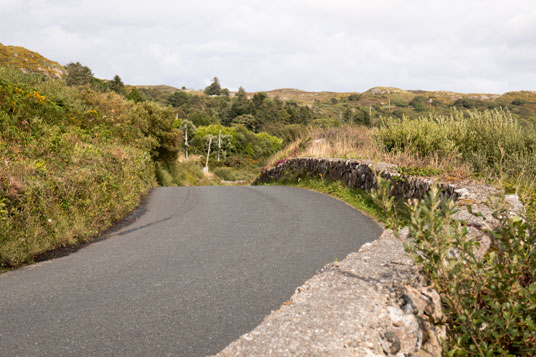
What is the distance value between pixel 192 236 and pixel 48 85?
12.8 metres

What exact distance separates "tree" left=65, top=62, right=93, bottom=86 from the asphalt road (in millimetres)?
69832

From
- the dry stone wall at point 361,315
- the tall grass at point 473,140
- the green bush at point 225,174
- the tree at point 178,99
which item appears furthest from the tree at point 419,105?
the dry stone wall at point 361,315

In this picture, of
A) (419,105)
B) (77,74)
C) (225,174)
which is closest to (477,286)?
(225,174)

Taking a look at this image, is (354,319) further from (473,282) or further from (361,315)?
(473,282)

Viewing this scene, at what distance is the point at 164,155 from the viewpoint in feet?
99.8

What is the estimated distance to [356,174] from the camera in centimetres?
1269

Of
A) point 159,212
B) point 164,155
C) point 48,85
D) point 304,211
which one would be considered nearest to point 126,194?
point 159,212

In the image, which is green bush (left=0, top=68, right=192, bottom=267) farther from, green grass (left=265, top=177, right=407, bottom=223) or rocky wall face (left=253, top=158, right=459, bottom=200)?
green grass (left=265, top=177, right=407, bottom=223)

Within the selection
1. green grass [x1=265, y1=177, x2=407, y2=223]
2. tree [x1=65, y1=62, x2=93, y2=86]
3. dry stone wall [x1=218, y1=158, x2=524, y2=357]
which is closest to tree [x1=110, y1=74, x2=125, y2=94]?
tree [x1=65, y1=62, x2=93, y2=86]

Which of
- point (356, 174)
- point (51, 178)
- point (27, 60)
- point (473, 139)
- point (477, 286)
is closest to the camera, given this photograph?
point (477, 286)

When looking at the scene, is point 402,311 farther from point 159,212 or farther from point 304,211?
point 159,212

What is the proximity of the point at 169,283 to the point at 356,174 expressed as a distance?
346 inches

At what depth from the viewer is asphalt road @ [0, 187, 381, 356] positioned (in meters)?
3.70

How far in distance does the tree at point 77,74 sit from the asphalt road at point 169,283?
69.8 meters
